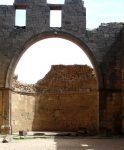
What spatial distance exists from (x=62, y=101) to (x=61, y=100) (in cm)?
10

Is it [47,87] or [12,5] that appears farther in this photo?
[47,87]

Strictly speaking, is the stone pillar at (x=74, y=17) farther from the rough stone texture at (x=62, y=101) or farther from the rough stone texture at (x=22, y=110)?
the rough stone texture at (x=62, y=101)

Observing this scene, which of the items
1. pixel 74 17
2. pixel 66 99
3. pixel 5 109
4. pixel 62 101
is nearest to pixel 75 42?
pixel 74 17

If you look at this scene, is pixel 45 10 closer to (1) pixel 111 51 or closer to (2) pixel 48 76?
(1) pixel 111 51

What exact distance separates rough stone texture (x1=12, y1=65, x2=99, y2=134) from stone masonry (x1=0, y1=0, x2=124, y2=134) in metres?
5.63

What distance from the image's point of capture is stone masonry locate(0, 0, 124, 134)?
1812 centimetres

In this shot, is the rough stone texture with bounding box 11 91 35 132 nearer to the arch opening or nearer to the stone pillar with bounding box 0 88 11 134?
the arch opening

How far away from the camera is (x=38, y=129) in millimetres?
24984

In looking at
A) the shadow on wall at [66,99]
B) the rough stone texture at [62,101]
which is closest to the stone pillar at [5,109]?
the rough stone texture at [62,101]

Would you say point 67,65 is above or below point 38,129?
above

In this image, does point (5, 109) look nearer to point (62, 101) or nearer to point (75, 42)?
point (75, 42)

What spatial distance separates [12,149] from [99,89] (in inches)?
284

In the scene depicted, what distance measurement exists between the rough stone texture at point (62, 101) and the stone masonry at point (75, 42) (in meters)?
5.63

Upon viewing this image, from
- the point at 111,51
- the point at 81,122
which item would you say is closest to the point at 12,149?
the point at 111,51
